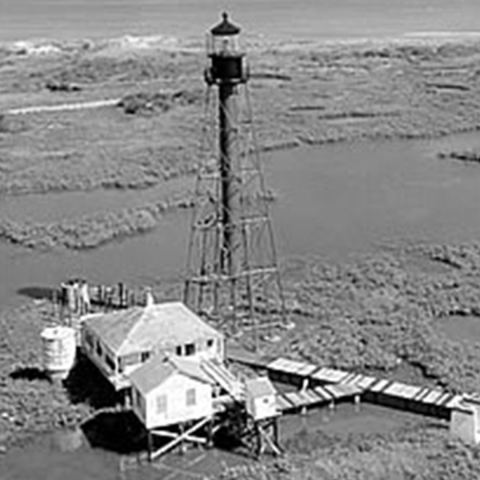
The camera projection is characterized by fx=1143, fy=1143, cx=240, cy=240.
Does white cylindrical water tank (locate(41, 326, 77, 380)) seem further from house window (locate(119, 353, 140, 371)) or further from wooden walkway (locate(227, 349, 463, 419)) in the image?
wooden walkway (locate(227, 349, 463, 419))

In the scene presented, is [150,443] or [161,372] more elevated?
[161,372]

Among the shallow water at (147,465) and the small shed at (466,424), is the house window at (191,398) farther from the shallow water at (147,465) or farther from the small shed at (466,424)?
the small shed at (466,424)

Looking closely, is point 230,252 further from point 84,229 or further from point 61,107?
point 61,107

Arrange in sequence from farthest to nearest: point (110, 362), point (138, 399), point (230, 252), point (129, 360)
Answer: point (230, 252) < point (110, 362) < point (129, 360) < point (138, 399)

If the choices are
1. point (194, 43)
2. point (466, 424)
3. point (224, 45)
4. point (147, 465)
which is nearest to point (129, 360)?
point (147, 465)

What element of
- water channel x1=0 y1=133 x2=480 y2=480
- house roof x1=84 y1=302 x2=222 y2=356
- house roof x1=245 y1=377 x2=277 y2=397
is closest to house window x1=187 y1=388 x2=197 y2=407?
house roof x1=245 y1=377 x2=277 y2=397

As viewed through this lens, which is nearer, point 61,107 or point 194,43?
point 61,107

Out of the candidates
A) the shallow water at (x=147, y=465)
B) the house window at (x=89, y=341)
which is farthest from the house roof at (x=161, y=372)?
the house window at (x=89, y=341)

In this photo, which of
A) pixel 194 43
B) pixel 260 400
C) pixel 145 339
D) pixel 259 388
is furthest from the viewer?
pixel 194 43
